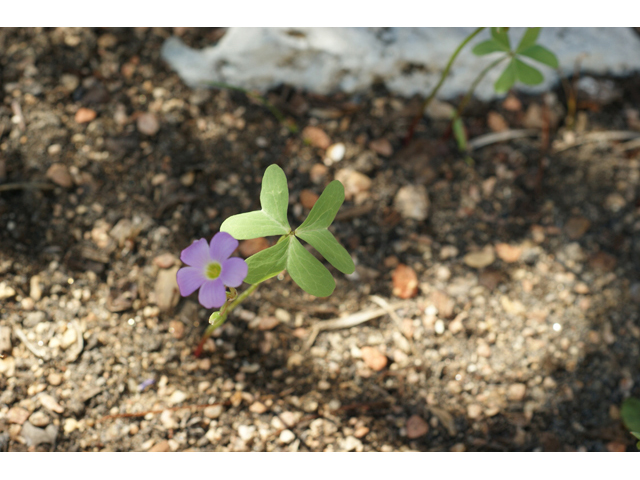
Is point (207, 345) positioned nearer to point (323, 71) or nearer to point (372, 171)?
point (372, 171)

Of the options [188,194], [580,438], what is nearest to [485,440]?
[580,438]

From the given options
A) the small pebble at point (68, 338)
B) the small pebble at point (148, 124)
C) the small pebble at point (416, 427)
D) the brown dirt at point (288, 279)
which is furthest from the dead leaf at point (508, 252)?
the small pebble at point (68, 338)

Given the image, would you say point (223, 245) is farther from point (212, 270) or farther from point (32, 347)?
point (32, 347)

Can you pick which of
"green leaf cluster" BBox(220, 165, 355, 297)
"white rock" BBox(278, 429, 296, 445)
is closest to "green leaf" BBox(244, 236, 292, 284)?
"green leaf cluster" BBox(220, 165, 355, 297)

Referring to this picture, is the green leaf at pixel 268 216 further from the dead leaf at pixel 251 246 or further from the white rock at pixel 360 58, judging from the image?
the white rock at pixel 360 58

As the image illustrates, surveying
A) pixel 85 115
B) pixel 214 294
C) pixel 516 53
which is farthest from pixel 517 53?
pixel 85 115

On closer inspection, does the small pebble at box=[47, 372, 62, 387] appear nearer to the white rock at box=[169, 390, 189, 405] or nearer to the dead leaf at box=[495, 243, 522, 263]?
the white rock at box=[169, 390, 189, 405]

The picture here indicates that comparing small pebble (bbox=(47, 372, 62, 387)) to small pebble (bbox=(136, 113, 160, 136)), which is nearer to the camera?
small pebble (bbox=(47, 372, 62, 387))
